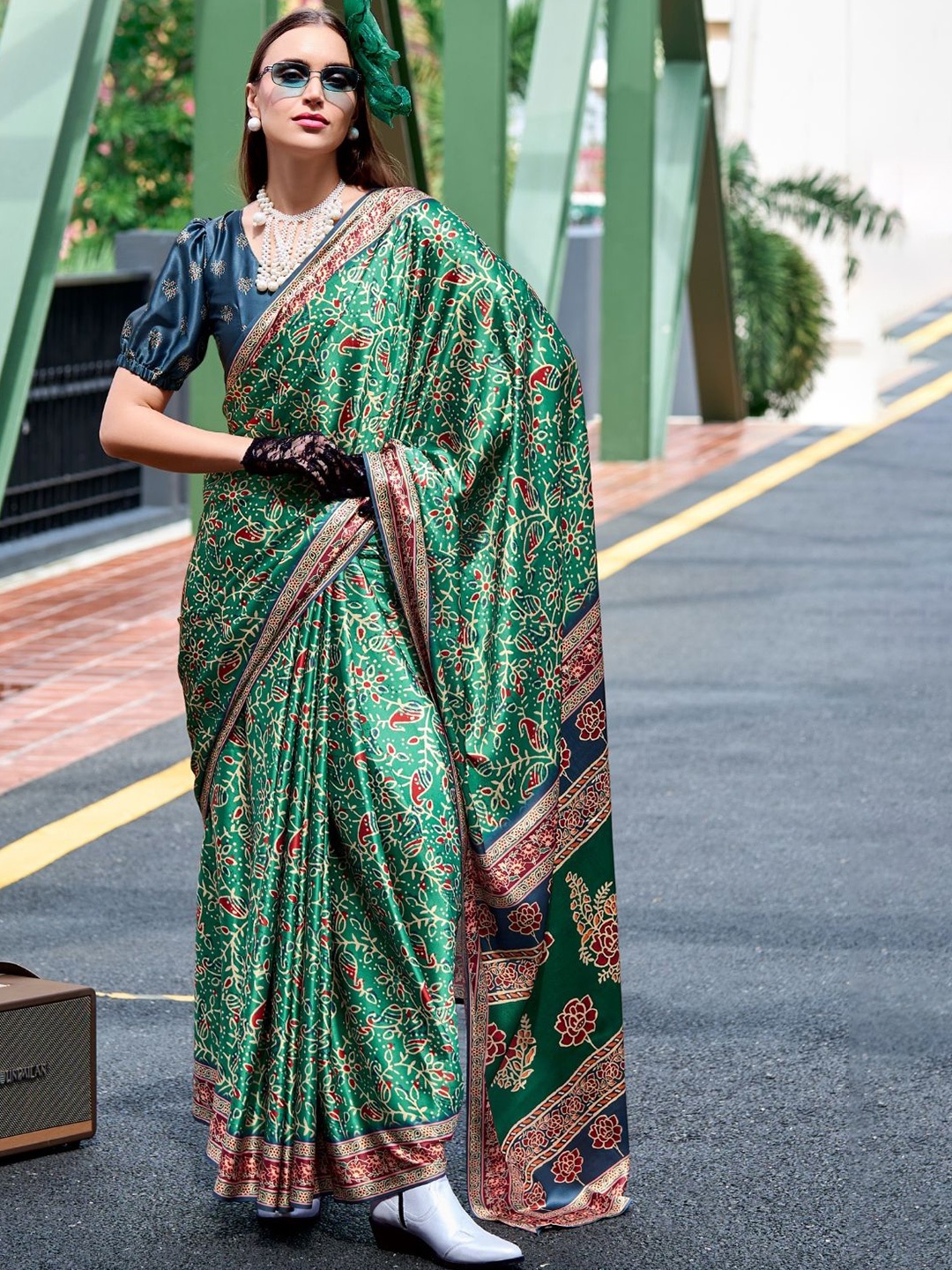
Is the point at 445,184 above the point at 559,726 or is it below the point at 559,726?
above

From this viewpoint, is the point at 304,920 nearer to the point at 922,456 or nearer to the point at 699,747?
the point at 699,747

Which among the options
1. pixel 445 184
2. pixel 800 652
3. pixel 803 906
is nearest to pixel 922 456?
pixel 445 184

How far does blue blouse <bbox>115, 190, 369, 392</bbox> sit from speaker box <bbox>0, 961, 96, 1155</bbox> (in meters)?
1.12

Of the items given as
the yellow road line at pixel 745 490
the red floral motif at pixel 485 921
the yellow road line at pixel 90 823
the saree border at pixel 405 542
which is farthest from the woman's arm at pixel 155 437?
the yellow road line at pixel 745 490

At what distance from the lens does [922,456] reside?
15195mm

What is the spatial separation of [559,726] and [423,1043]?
1.90 ft

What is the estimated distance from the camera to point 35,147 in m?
7.80

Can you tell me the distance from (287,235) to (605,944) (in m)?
1.26

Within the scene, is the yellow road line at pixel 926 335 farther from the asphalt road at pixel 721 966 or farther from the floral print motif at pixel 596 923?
the floral print motif at pixel 596 923

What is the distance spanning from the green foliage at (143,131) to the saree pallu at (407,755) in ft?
50.5

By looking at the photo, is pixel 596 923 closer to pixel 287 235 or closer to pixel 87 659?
pixel 287 235


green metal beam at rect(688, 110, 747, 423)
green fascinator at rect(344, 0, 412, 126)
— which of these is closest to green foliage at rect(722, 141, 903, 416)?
green metal beam at rect(688, 110, 747, 423)

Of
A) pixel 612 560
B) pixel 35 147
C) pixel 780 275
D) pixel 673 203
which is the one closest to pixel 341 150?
pixel 35 147

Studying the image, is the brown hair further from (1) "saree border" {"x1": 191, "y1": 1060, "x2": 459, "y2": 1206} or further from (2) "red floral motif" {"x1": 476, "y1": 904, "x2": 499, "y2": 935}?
(1) "saree border" {"x1": 191, "y1": 1060, "x2": 459, "y2": 1206}
